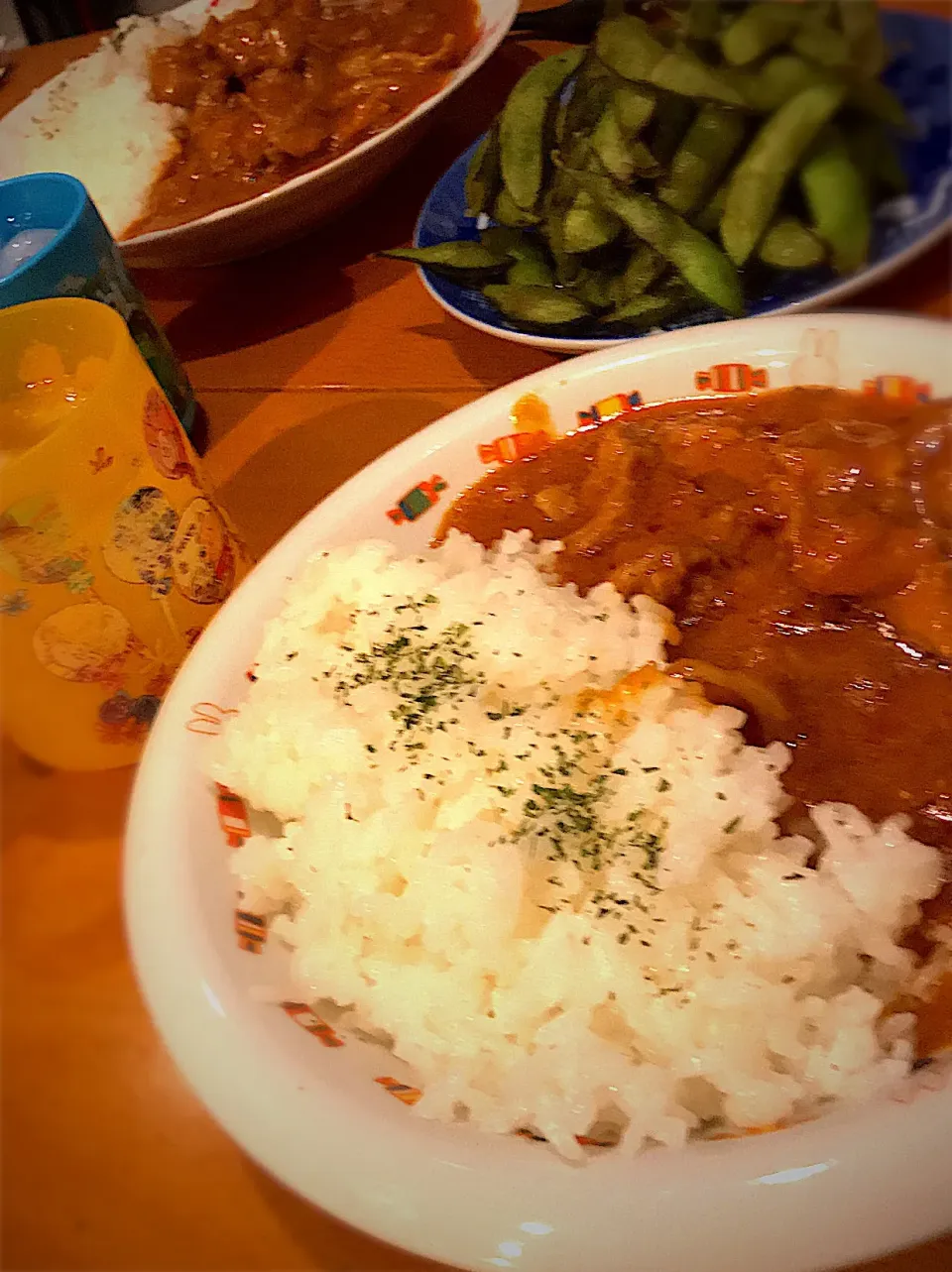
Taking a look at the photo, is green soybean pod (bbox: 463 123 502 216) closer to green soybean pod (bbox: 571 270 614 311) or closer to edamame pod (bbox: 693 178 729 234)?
green soybean pod (bbox: 571 270 614 311)

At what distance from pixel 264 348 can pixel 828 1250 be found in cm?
115

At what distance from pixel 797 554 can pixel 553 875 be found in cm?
34

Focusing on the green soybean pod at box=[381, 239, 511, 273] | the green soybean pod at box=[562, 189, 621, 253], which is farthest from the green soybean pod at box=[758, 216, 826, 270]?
the green soybean pod at box=[381, 239, 511, 273]

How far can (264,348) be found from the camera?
125cm

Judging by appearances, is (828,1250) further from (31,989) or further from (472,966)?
(31,989)

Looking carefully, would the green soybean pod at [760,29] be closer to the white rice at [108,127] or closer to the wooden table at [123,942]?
the wooden table at [123,942]

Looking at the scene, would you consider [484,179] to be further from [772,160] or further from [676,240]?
[772,160]

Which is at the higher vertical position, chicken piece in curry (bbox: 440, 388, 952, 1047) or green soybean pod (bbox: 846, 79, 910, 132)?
green soybean pod (bbox: 846, 79, 910, 132)

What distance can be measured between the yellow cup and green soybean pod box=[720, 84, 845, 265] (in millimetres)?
478

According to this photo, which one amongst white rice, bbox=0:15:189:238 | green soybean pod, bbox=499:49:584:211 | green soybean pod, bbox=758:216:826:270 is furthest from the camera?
white rice, bbox=0:15:189:238

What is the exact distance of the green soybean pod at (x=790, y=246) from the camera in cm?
41

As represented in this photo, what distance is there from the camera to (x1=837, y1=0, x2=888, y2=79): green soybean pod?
292 mm

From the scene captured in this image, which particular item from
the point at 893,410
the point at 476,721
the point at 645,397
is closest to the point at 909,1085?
the point at 476,721

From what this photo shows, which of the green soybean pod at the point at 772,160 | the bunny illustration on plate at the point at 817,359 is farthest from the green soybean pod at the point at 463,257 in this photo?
the green soybean pod at the point at 772,160
